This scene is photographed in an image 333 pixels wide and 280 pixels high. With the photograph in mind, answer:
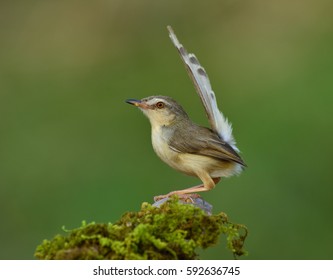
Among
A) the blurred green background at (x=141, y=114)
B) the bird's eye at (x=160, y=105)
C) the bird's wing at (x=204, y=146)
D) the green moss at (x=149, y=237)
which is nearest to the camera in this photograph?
the green moss at (x=149, y=237)

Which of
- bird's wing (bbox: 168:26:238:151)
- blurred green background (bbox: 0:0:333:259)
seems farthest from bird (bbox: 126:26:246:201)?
blurred green background (bbox: 0:0:333:259)

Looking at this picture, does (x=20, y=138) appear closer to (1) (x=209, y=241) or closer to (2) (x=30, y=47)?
(2) (x=30, y=47)

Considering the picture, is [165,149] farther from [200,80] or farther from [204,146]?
[200,80]

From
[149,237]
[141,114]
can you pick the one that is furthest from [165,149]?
[141,114]

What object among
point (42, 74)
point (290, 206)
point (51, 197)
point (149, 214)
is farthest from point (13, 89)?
point (149, 214)

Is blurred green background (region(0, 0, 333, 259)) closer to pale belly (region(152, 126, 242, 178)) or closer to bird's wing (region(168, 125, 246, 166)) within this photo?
pale belly (region(152, 126, 242, 178))

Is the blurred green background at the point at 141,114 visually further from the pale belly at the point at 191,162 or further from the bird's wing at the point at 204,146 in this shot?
the bird's wing at the point at 204,146

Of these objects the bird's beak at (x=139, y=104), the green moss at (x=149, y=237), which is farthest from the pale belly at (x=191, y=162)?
the green moss at (x=149, y=237)
